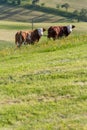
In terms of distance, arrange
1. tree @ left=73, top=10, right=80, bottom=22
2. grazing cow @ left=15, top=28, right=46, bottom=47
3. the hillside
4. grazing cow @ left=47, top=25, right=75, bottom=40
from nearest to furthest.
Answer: grazing cow @ left=15, top=28, right=46, bottom=47, grazing cow @ left=47, top=25, right=75, bottom=40, the hillside, tree @ left=73, top=10, right=80, bottom=22

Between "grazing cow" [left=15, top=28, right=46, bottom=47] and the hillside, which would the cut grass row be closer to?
"grazing cow" [left=15, top=28, right=46, bottom=47]

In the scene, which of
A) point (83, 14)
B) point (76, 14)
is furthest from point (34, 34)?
point (76, 14)

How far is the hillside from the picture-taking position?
95.0m

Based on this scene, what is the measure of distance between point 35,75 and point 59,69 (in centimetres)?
96

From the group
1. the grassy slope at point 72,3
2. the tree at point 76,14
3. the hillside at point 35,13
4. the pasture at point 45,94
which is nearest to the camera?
the pasture at point 45,94

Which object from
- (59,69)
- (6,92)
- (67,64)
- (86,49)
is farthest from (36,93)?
(86,49)

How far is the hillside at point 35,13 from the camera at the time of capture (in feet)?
312

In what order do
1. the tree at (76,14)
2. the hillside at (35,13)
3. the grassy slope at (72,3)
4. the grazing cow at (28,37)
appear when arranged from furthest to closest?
the grassy slope at (72,3)
the tree at (76,14)
the hillside at (35,13)
the grazing cow at (28,37)

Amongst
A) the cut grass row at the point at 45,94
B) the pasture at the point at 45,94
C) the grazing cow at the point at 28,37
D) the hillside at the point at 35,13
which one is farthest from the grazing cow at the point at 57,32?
the hillside at the point at 35,13

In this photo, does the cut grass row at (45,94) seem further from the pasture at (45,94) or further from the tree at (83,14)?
the tree at (83,14)

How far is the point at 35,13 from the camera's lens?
325ft

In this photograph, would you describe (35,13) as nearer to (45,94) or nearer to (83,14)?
(83,14)

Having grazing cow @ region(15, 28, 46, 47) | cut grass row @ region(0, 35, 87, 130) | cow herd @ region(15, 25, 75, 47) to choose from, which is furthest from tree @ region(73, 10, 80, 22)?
cut grass row @ region(0, 35, 87, 130)

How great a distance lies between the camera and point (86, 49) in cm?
1353
